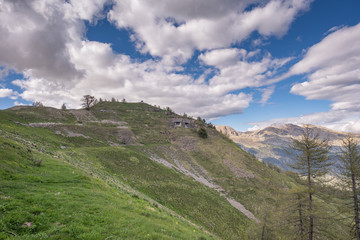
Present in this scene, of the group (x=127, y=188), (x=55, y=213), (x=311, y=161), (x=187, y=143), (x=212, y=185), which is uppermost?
(x=187, y=143)

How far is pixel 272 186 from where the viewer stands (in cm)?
6281

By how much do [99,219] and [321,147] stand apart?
26923 millimetres

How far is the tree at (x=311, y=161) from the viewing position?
2070 centimetres

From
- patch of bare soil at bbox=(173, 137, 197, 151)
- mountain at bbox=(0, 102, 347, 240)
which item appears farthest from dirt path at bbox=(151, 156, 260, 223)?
patch of bare soil at bbox=(173, 137, 197, 151)

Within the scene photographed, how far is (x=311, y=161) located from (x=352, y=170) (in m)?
3.80

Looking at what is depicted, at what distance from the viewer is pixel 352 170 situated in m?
19.0

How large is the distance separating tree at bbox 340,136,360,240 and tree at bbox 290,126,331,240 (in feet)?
5.17

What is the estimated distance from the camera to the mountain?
10.7 m

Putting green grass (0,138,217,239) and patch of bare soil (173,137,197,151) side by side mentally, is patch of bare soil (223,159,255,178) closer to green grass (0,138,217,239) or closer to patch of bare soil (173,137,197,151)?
patch of bare soil (173,137,197,151)

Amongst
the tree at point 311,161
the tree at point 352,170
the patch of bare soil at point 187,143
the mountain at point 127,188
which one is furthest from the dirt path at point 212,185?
the tree at point 352,170

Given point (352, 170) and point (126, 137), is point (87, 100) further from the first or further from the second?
point (352, 170)

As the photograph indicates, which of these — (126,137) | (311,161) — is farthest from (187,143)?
(311,161)

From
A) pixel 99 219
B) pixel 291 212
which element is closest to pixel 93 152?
pixel 99 219

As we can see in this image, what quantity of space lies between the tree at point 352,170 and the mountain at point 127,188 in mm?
2170
